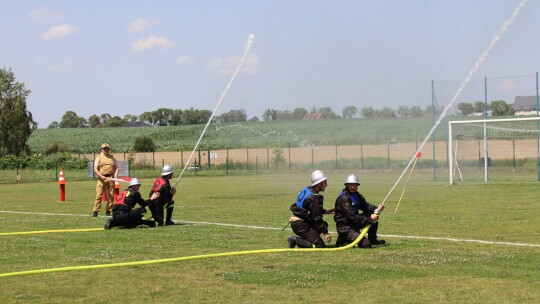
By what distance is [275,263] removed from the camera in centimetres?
1305

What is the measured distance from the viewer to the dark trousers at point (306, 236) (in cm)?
1478

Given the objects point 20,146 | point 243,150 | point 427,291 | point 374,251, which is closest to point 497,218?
point 374,251

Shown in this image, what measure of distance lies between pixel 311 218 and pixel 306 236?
0.32m

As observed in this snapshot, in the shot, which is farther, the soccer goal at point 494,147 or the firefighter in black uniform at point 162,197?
the soccer goal at point 494,147

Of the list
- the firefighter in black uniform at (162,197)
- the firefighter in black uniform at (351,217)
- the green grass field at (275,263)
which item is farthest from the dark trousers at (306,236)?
the firefighter in black uniform at (162,197)

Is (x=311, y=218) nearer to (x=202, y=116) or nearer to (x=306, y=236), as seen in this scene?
(x=306, y=236)

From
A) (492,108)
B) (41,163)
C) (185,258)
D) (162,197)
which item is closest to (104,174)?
(162,197)

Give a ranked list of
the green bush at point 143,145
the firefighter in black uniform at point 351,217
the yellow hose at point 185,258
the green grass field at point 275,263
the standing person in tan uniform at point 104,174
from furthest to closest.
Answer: the green bush at point 143,145 → the standing person in tan uniform at point 104,174 → the firefighter in black uniform at point 351,217 → the yellow hose at point 185,258 → the green grass field at point 275,263

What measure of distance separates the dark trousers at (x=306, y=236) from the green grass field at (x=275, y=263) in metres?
0.64

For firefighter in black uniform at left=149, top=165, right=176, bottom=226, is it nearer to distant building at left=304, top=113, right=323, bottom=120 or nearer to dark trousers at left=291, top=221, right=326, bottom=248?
dark trousers at left=291, top=221, right=326, bottom=248

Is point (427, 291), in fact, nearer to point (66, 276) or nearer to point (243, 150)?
point (66, 276)

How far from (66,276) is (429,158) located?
45053 millimetres

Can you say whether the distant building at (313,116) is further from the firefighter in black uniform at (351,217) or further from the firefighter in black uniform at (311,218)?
the firefighter in black uniform at (311,218)

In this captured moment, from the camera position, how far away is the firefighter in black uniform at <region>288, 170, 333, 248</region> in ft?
48.4
